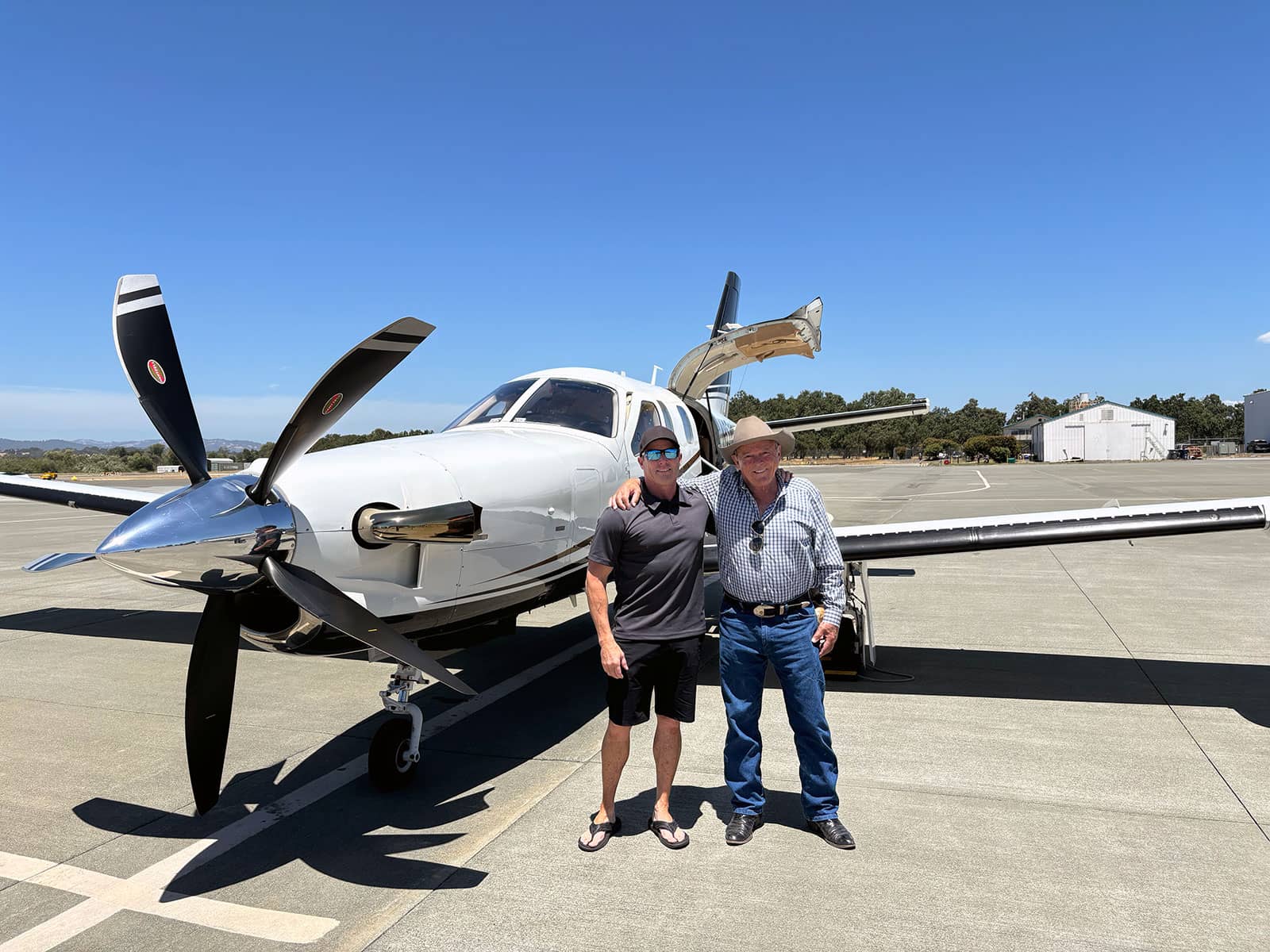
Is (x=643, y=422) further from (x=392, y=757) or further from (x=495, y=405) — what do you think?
(x=392, y=757)

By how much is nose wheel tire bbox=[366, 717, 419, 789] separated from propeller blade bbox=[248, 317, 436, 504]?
164 centimetres

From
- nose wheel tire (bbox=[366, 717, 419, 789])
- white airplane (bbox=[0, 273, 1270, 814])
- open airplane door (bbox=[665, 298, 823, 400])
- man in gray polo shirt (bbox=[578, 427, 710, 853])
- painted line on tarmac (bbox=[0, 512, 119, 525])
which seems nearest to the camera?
white airplane (bbox=[0, 273, 1270, 814])

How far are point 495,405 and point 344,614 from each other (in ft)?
9.41

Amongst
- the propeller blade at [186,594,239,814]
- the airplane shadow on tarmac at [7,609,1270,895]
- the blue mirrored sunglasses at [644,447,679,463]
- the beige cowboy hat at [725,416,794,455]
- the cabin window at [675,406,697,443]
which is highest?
the cabin window at [675,406,697,443]

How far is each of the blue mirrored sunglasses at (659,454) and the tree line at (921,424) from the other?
2837 inches

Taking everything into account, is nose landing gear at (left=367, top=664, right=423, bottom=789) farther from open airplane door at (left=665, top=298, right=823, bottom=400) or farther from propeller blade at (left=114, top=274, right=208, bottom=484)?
open airplane door at (left=665, top=298, right=823, bottom=400)

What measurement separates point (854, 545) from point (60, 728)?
5.70 meters

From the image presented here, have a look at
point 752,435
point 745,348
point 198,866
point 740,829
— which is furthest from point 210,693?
point 745,348

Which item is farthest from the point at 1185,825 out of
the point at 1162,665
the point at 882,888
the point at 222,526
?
the point at 222,526

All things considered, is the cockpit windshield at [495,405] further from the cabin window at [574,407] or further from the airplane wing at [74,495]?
the airplane wing at [74,495]

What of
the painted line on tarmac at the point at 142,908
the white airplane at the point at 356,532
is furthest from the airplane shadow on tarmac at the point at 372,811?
the white airplane at the point at 356,532

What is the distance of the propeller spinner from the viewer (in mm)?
2984

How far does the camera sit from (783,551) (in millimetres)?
3549

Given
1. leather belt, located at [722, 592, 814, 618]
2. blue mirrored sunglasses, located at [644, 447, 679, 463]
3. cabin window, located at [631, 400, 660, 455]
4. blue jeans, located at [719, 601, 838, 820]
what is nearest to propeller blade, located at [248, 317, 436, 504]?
blue mirrored sunglasses, located at [644, 447, 679, 463]
